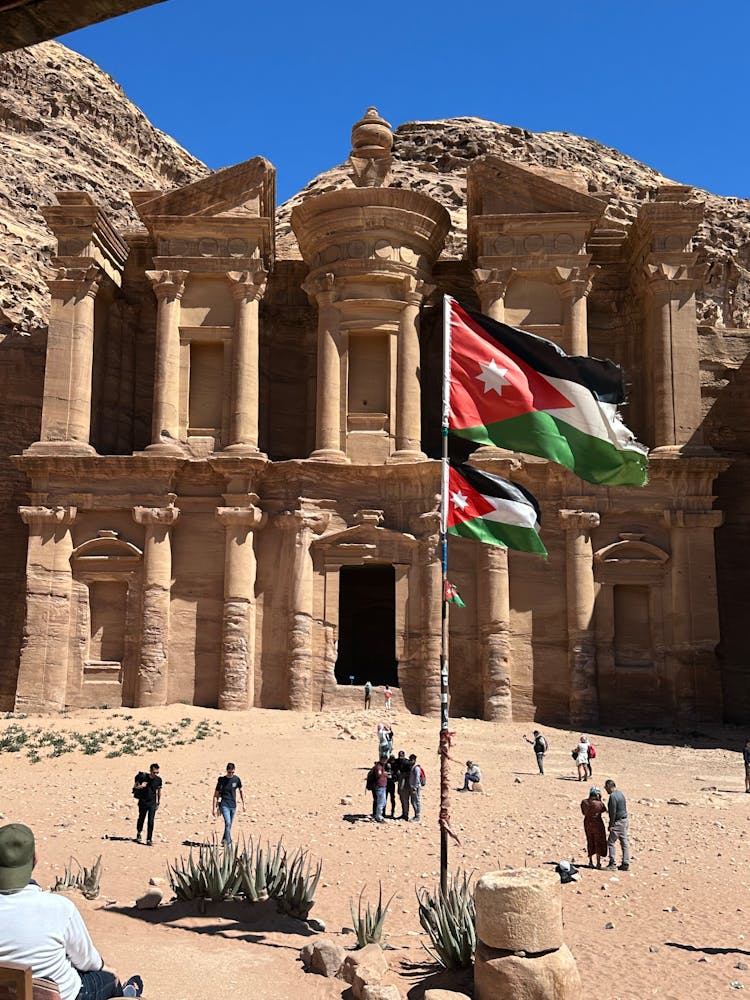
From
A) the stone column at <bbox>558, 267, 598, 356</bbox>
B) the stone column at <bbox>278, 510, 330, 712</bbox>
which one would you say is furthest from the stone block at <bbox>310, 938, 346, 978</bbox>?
the stone column at <bbox>558, 267, 598, 356</bbox>

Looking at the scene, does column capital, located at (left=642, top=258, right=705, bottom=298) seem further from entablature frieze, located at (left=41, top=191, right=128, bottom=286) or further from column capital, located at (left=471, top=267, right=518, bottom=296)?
entablature frieze, located at (left=41, top=191, right=128, bottom=286)

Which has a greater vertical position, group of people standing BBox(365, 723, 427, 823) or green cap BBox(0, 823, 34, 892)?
green cap BBox(0, 823, 34, 892)

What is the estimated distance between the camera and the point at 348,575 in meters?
36.8

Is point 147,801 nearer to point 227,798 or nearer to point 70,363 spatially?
point 227,798

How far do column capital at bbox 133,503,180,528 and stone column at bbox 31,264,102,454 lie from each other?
2.48 metres

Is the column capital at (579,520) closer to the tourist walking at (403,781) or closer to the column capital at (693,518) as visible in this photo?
the column capital at (693,518)

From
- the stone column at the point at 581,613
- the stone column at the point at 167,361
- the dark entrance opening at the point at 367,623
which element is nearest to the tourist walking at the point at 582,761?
the stone column at the point at 581,613

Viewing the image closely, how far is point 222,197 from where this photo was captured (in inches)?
1230

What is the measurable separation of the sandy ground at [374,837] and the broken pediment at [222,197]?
1558 centimetres

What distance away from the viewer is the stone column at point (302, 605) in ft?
91.7

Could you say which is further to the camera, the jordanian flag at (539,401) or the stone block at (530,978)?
the jordanian flag at (539,401)

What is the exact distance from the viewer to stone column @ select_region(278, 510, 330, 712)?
27938 millimetres

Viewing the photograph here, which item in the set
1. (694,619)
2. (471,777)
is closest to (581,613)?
(694,619)

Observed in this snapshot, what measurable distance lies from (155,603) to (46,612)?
3.17 metres
